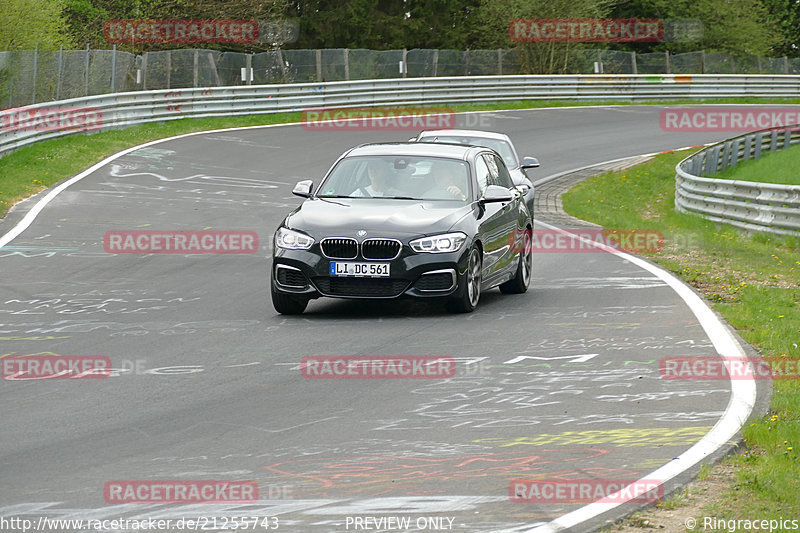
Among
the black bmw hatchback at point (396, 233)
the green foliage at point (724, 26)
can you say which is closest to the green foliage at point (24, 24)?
the black bmw hatchback at point (396, 233)

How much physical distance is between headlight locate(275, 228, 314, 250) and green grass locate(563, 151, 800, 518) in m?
4.02

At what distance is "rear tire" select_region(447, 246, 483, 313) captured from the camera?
12234 millimetres

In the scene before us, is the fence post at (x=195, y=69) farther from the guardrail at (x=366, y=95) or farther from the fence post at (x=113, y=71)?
the fence post at (x=113, y=71)

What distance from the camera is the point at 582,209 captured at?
80.9 feet

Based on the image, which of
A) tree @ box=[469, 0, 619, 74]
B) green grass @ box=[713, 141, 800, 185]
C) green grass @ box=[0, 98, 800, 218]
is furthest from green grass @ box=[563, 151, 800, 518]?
tree @ box=[469, 0, 619, 74]

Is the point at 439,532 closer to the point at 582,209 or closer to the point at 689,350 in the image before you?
the point at 689,350

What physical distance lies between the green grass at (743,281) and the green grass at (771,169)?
5.59ft

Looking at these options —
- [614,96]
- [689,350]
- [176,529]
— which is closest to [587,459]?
[176,529]

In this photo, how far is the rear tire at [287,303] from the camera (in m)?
12.3

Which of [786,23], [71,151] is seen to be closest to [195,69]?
Answer: [71,151]

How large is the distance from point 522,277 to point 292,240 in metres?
3.13

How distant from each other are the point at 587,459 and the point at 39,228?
13738 mm

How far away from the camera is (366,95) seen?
44531 mm

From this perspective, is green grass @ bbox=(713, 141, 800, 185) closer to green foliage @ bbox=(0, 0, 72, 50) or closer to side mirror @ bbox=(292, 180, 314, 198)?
side mirror @ bbox=(292, 180, 314, 198)
